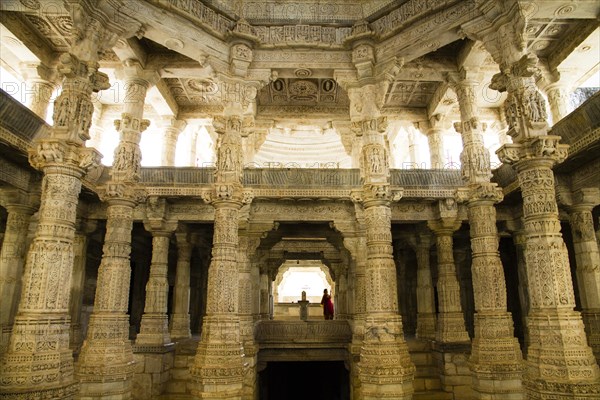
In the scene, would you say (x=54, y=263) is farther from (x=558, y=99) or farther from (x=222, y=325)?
(x=558, y=99)

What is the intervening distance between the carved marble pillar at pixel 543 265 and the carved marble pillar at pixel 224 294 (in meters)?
4.74

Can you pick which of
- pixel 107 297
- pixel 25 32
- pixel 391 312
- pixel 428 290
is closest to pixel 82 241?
pixel 107 297

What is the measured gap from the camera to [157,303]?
35.2ft

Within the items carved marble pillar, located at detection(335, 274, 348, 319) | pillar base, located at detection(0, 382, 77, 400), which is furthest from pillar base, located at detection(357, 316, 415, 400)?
carved marble pillar, located at detection(335, 274, 348, 319)

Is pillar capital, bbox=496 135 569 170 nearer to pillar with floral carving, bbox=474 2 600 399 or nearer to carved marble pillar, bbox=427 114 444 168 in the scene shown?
pillar with floral carving, bbox=474 2 600 399

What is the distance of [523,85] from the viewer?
21.4ft

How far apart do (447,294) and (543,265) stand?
16.7 feet

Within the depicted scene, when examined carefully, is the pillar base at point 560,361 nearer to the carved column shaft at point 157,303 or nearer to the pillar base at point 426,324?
the pillar base at point 426,324

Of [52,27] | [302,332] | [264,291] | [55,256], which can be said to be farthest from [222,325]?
[264,291]

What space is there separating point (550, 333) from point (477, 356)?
2.46m

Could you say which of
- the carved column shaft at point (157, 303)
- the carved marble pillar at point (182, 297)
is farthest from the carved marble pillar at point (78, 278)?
the carved marble pillar at point (182, 297)

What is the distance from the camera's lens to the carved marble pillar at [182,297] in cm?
1220

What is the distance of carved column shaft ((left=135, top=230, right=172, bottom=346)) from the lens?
10.4 m

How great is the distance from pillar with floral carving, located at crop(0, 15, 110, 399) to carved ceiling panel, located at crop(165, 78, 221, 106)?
5822 mm
